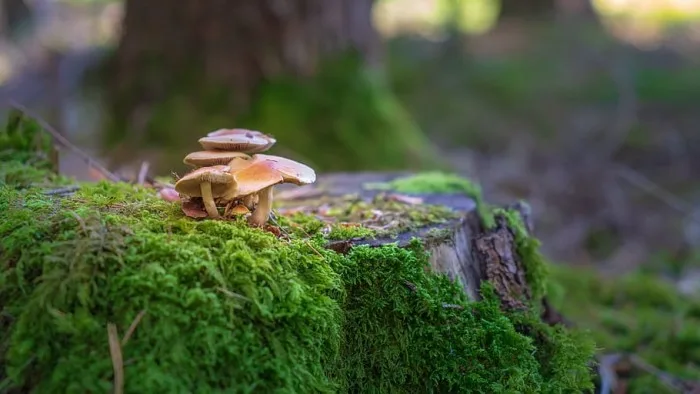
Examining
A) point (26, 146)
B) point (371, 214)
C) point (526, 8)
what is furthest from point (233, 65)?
point (526, 8)

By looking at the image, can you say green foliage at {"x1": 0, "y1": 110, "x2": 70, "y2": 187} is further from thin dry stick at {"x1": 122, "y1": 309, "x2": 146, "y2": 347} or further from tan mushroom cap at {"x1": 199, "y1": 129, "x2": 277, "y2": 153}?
thin dry stick at {"x1": 122, "y1": 309, "x2": 146, "y2": 347}

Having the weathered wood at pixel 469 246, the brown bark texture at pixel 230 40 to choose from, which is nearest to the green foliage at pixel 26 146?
the weathered wood at pixel 469 246

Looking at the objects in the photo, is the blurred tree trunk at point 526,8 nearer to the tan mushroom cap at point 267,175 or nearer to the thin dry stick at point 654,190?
the thin dry stick at point 654,190

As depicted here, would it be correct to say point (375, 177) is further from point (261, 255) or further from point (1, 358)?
point (1, 358)

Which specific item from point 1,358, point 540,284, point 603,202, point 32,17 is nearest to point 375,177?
point 540,284

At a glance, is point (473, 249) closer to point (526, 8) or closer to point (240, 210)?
point (240, 210)

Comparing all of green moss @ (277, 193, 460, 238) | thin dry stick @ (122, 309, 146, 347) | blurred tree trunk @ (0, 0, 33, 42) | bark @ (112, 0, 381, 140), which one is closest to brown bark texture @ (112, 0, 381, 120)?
bark @ (112, 0, 381, 140)
